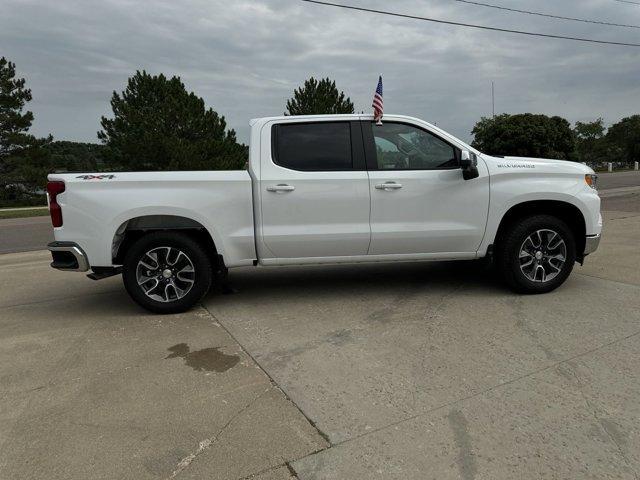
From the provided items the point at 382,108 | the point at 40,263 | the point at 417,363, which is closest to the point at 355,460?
the point at 417,363

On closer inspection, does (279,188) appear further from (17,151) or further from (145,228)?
(17,151)

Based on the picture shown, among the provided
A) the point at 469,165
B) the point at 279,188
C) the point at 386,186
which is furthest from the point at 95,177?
the point at 469,165

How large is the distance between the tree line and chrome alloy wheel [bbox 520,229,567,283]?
2553cm

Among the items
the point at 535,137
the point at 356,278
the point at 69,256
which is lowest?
the point at 356,278

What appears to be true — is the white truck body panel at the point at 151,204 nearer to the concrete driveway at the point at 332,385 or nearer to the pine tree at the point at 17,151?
the concrete driveway at the point at 332,385

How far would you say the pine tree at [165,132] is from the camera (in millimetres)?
32397

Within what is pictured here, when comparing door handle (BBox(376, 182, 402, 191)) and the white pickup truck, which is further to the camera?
door handle (BBox(376, 182, 402, 191))

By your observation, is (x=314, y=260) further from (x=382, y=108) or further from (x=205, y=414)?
(x=205, y=414)

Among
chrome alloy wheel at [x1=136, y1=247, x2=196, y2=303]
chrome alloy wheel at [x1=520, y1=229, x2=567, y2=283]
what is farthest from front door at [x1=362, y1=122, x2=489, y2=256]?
chrome alloy wheel at [x1=136, y1=247, x2=196, y2=303]

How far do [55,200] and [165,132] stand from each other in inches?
1193

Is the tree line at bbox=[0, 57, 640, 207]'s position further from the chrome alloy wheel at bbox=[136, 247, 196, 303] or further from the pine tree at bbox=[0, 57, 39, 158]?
the chrome alloy wheel at bbox=[136, 247, 196, 303]

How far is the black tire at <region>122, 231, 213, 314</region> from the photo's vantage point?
5.02 m

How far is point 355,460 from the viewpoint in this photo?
2662mm

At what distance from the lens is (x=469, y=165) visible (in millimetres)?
5070
